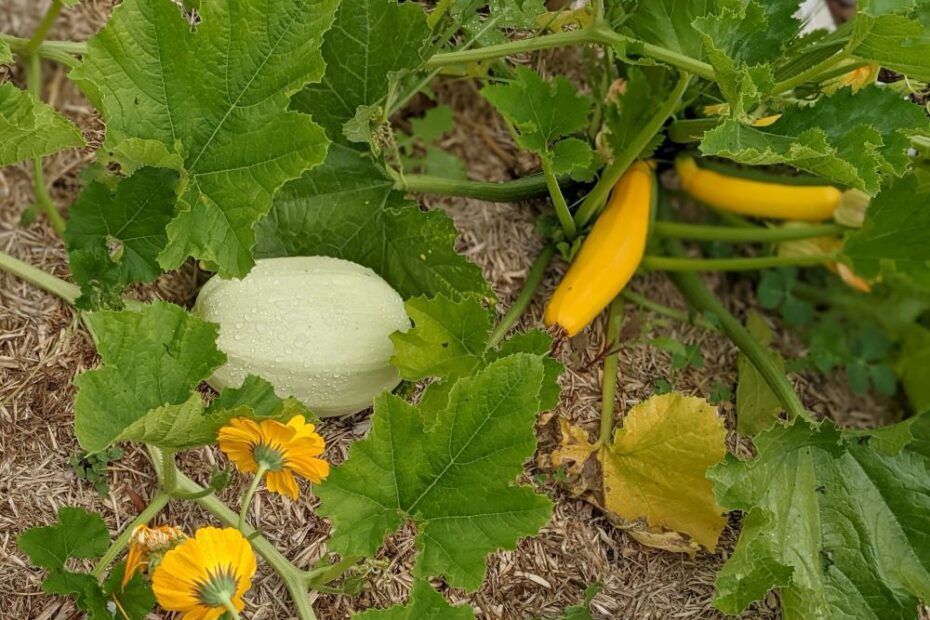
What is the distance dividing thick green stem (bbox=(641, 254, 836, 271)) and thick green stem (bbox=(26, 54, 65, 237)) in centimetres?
120

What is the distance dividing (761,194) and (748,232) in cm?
11

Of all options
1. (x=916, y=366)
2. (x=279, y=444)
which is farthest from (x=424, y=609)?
(x=916, y=366)

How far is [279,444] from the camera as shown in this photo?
138cm

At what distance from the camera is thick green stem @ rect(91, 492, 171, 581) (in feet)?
4.76

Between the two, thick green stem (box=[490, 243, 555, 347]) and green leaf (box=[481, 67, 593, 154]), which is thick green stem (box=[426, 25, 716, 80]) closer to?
green leaf (box=[481, 67, 593, 154])

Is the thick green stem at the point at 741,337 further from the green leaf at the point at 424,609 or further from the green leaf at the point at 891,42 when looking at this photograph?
the green leaf at the point at 424,609

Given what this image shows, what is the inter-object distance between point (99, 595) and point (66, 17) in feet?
4.04

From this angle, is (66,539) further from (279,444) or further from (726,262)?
(726,262)

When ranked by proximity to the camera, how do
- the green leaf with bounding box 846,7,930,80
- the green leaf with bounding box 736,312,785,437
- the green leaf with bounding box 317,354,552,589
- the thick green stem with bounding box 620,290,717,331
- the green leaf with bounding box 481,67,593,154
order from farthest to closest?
the thick green stem with bounding box 620,290,717,331, the green leaf with bounding box 736,312,785,437, the green leaf with bounding box 481,67,593,154, the green leaf with bounding box 317,354,552,589, the green leaf with bounding box 846,7,930,80

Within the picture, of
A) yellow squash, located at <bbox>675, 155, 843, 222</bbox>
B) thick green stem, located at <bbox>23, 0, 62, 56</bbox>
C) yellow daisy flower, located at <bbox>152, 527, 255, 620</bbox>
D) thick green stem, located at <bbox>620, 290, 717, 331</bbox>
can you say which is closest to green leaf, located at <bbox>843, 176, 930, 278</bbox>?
yellow squash, located at <bbox>675, 155, 843, 222</bbox>

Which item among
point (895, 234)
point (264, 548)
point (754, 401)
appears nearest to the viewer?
point (264, 548)

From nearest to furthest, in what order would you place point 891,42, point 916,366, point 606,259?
point 891,42 < point 606,259 < point 916,366

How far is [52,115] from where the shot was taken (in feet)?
4.78

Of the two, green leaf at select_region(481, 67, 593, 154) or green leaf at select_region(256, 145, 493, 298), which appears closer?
green leaf at select_region(481, 67, 593, 154)
